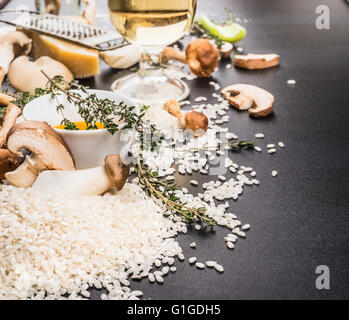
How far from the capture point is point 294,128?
95cm

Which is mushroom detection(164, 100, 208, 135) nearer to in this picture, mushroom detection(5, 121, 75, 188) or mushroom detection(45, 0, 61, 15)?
mushroom detection(5, 121, 75, 188)

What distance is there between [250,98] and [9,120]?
0.49 meters

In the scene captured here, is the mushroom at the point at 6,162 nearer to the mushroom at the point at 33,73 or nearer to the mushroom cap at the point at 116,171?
the mushroom cap at the point at 116,171

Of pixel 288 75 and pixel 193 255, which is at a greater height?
pixel 288 75

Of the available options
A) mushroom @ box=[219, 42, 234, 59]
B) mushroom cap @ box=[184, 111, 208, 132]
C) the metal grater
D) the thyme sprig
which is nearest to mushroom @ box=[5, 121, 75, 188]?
the thyme sprig

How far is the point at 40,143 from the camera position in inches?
26.8

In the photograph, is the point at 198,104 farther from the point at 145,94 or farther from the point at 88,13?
the point at 88,13

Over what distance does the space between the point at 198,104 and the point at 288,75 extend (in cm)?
30

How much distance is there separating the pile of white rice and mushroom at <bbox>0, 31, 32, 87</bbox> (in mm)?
539

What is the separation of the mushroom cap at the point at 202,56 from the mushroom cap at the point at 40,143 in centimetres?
52

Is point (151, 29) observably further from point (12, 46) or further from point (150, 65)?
point (12, 46)
